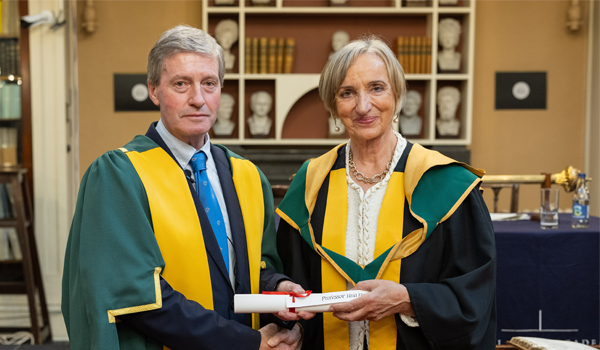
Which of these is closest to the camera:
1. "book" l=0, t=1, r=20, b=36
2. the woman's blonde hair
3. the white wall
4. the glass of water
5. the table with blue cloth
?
the woman's blonde hair

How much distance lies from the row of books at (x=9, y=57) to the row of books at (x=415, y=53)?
3241mm

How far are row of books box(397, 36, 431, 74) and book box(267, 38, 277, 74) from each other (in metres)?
1.11

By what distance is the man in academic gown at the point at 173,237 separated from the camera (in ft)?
4.29

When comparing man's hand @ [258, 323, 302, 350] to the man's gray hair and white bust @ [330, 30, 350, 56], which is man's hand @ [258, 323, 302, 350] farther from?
white bust @ [330, 30, 350, 56]

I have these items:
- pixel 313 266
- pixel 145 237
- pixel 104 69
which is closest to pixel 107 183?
pixel 145 237

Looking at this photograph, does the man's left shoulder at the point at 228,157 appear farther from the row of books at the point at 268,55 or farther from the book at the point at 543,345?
the row of books at the point at 268,55

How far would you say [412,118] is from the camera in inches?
183

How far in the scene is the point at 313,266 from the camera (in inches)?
63.8

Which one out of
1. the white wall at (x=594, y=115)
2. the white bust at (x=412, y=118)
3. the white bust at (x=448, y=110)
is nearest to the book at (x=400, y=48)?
the white bust at (x=412, y=118)

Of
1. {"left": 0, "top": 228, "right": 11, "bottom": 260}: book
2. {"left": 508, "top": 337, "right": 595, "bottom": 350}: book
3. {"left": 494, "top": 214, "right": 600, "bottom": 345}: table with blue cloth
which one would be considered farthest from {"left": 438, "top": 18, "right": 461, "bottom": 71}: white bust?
{"left": 0, "top": 228, "right": 11, "bottom": 260}: book

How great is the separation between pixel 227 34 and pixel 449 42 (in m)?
1.99

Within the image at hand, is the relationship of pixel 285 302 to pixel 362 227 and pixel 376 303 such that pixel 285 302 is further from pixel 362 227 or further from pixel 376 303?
pixel 362 227

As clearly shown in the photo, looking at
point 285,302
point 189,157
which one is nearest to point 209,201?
point 189,157

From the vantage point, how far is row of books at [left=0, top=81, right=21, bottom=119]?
162 inches
